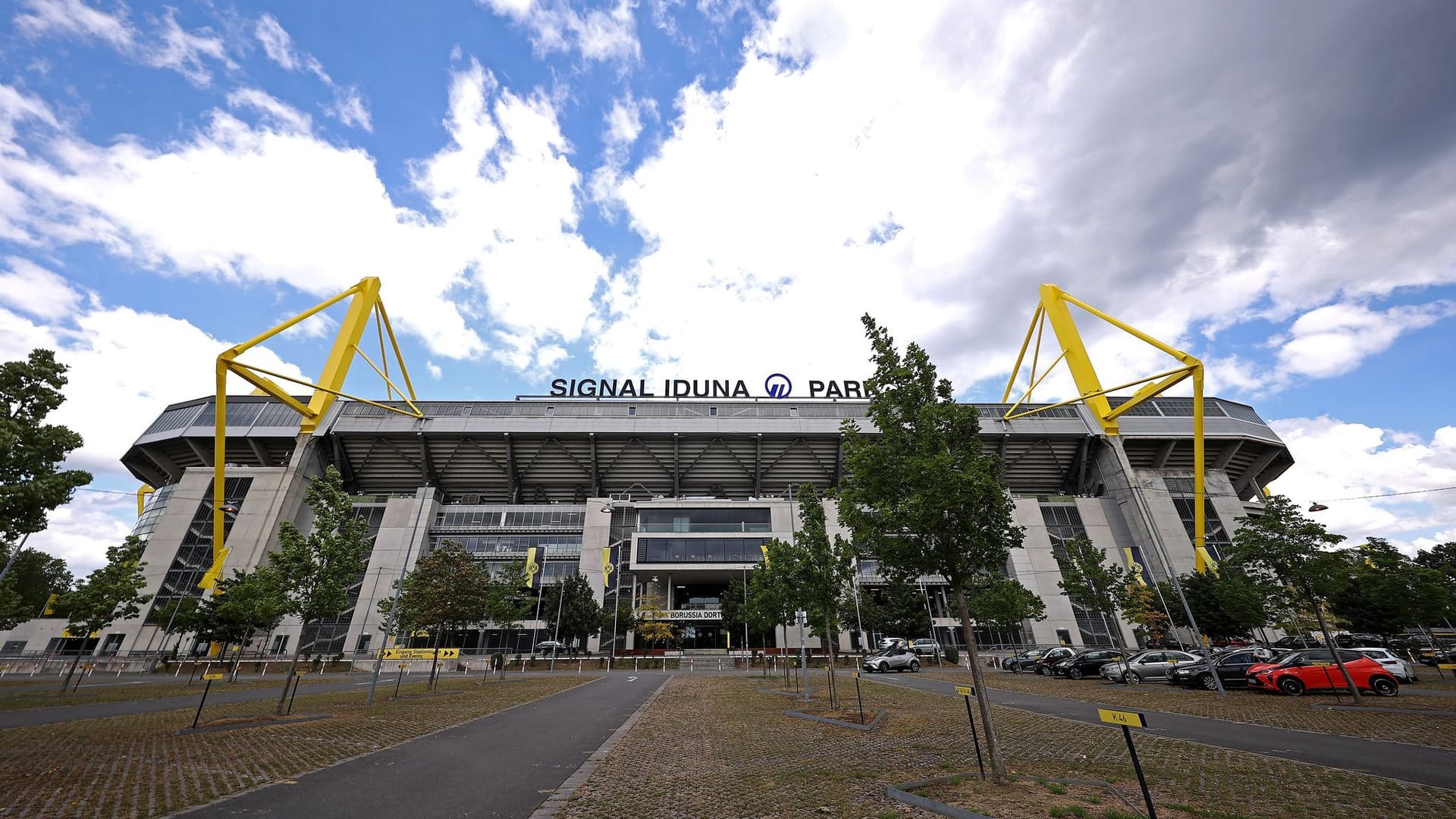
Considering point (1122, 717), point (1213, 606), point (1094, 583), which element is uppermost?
point (1213, 606)

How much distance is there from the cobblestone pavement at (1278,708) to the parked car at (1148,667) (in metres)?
1.02

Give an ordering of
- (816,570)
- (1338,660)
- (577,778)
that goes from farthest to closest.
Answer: (816,570), (1338,660), (577,778)

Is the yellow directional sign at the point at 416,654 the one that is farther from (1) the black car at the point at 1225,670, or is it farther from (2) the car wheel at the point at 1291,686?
(2) the car wheel at the point at 1291,686

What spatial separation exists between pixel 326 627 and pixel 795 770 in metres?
70.6

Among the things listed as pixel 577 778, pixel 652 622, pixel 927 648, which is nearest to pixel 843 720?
pixel 577 778

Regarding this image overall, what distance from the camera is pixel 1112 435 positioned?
66.4 metres

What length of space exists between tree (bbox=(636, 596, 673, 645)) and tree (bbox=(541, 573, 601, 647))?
4.59m

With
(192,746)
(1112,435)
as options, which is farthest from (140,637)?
(1112,435)

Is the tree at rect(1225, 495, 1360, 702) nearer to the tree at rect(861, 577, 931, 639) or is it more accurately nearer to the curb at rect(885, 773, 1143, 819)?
the curb at rect(885, 773, 1143, 819)

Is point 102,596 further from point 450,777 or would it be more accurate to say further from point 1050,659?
point 1050,659

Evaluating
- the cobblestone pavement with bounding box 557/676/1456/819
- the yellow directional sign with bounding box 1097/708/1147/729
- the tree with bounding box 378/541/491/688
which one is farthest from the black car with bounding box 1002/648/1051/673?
the yellow directional sign with bounding box 1097/708/1147/729

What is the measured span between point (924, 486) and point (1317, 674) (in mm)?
22009

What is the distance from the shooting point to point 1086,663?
100 ft

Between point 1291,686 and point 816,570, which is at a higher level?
point 816,570
